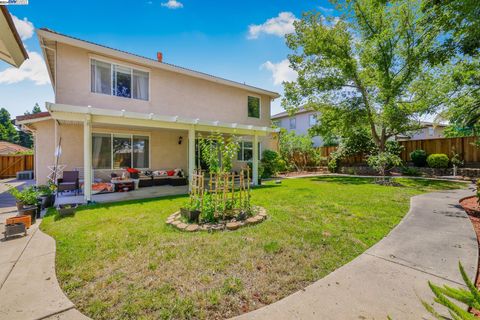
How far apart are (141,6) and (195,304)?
10578 millimetres

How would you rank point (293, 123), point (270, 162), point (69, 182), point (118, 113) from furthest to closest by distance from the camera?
1. point (293, 123)
2. point (270, 162)
3. point (69, 182)
4. point (118, 113)

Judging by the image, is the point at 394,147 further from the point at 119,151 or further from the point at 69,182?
the point at 69,182

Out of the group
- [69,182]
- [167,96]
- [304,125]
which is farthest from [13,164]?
[304,125]

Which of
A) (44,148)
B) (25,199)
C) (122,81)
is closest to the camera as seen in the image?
(25,199)

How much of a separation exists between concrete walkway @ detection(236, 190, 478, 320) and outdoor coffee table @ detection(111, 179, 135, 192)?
29.0 feet

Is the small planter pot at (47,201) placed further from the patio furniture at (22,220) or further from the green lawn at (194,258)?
the patio furniture at (22,220)

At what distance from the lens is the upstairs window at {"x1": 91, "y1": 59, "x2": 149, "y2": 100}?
10.1m

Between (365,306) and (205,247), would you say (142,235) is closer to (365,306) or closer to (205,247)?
(205,247)

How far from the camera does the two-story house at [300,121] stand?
25.1 metres

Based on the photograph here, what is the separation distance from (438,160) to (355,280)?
15937 millimetres

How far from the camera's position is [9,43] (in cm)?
318

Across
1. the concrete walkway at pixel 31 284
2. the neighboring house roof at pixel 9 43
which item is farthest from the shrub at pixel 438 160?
the neighboring house roof at pixel 9 43

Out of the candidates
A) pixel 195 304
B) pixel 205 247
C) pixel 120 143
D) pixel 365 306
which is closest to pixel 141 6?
pixel 120 143

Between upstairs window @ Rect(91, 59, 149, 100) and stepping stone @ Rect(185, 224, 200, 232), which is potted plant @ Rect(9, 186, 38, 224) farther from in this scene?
upstairs window @ Rect(91, 59, 149, 100)
